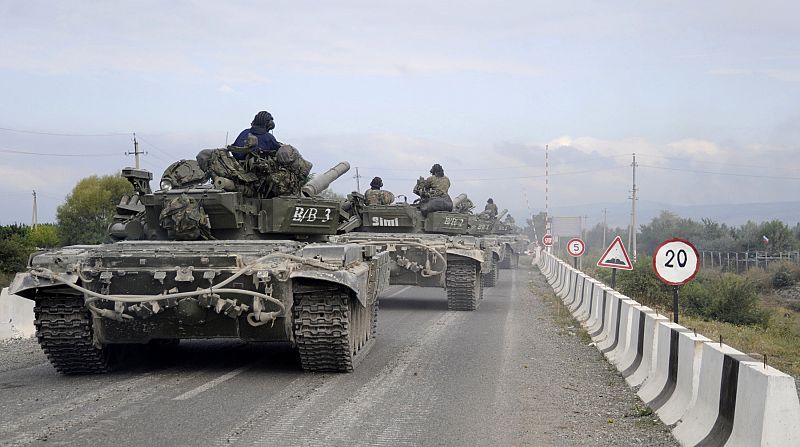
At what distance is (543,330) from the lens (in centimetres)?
1552

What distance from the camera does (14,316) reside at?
46.4 ft

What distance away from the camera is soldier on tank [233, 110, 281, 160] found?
11.7 m

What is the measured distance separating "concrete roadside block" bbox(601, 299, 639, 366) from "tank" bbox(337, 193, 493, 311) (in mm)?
6153

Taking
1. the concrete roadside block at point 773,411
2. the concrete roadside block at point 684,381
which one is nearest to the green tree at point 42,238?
the concrete roadside block at point 684,381

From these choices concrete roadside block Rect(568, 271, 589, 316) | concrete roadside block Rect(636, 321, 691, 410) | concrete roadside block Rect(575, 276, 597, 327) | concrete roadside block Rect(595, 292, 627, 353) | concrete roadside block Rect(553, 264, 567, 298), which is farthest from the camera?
concrete roadside block Rect(553, 264, 567, 298)

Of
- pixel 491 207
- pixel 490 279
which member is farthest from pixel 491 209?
pixel 490 279

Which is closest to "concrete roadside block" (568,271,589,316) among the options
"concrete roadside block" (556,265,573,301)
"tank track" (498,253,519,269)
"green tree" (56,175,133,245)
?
"concrete roadside block" (556,265,573,301)

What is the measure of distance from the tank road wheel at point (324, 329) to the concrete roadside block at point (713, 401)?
3.63 metres

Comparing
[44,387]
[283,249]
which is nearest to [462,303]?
[283,249]

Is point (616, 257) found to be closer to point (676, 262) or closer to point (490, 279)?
point (676, 262)

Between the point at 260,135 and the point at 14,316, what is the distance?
5129mm

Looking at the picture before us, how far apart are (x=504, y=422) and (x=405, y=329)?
24.9ft

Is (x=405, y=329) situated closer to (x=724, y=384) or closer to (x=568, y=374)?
(x=568, y=374)

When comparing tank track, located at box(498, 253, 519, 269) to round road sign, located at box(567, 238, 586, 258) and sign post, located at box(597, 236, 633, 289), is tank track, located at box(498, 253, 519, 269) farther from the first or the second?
sign post, located at box(597, 236, 633, 289)
